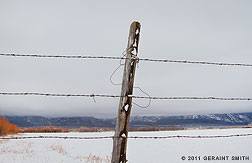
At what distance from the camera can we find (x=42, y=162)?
29.4ft

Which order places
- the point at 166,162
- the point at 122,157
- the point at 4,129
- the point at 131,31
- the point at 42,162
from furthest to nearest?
the point at 4,129
the point at 166,162
the point at 42,162
the point at 131,31
the point at 122,157

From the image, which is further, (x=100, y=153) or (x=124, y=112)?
(x=100, y=153)

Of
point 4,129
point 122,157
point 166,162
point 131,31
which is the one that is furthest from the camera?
point 4,129

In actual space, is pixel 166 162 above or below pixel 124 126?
below

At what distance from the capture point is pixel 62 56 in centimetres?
319

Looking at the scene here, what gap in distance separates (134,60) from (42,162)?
7.76 metres

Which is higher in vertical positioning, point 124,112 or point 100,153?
point 124,112

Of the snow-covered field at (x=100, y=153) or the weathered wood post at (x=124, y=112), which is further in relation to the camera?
the snow-covered field at (x=100, y=153)

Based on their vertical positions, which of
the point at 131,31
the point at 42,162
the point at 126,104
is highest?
the point at 131,31

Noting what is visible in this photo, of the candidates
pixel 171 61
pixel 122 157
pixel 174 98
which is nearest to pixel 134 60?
pixel 171 61

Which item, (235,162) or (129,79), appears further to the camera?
(235,162)

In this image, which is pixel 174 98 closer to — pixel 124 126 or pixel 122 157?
pixel 124 126

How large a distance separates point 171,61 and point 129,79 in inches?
32.0

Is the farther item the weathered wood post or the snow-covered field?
the snow-covered field
